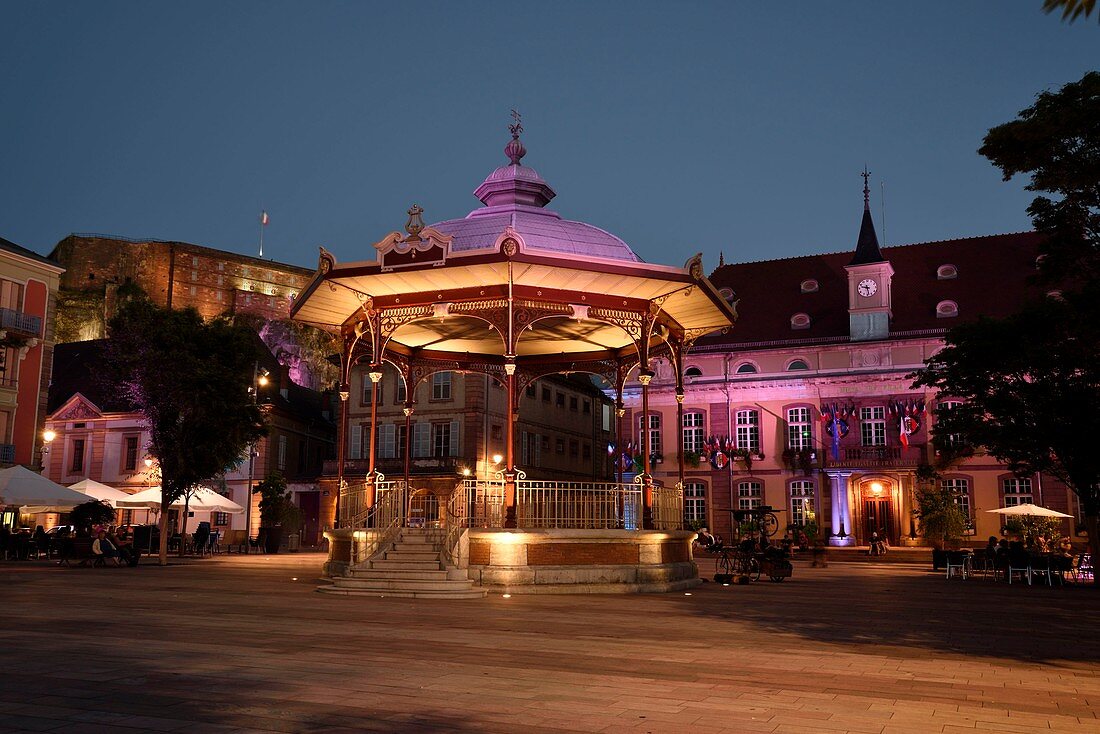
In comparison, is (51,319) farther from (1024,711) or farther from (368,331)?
(1024,711)

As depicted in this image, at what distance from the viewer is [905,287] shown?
54656 millimetres

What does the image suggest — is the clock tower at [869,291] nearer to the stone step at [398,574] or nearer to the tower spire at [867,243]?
the tower spire at [867,243]

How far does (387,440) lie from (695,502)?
17.9 m

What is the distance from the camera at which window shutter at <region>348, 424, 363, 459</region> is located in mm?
56509

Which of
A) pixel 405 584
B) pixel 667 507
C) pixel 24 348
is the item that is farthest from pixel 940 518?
pixel 24 348

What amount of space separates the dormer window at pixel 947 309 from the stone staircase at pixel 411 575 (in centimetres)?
4093

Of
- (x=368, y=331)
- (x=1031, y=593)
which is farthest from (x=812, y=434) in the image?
(x=368, y=331)

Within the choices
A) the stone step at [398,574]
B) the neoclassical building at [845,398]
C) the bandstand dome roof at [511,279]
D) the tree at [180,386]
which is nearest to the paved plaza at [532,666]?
the stone step at [398,574]

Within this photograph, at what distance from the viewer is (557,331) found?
81.8 feet

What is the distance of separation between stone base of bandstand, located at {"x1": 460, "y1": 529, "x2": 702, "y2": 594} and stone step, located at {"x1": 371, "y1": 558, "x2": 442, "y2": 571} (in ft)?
1.96

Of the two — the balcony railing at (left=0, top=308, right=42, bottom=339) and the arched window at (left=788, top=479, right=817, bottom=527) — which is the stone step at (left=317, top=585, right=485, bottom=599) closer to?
the balcony railing at (left=0, top=308, right=42, bottom=339)

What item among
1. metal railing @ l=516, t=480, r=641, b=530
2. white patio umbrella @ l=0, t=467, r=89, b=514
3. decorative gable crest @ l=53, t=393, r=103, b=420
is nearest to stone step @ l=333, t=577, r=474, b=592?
metal railing @ l=516, t=480, r=641, b=530

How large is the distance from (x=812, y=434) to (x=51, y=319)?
125ft

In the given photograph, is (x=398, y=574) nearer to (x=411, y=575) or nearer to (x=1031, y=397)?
(x=411, y=575)
